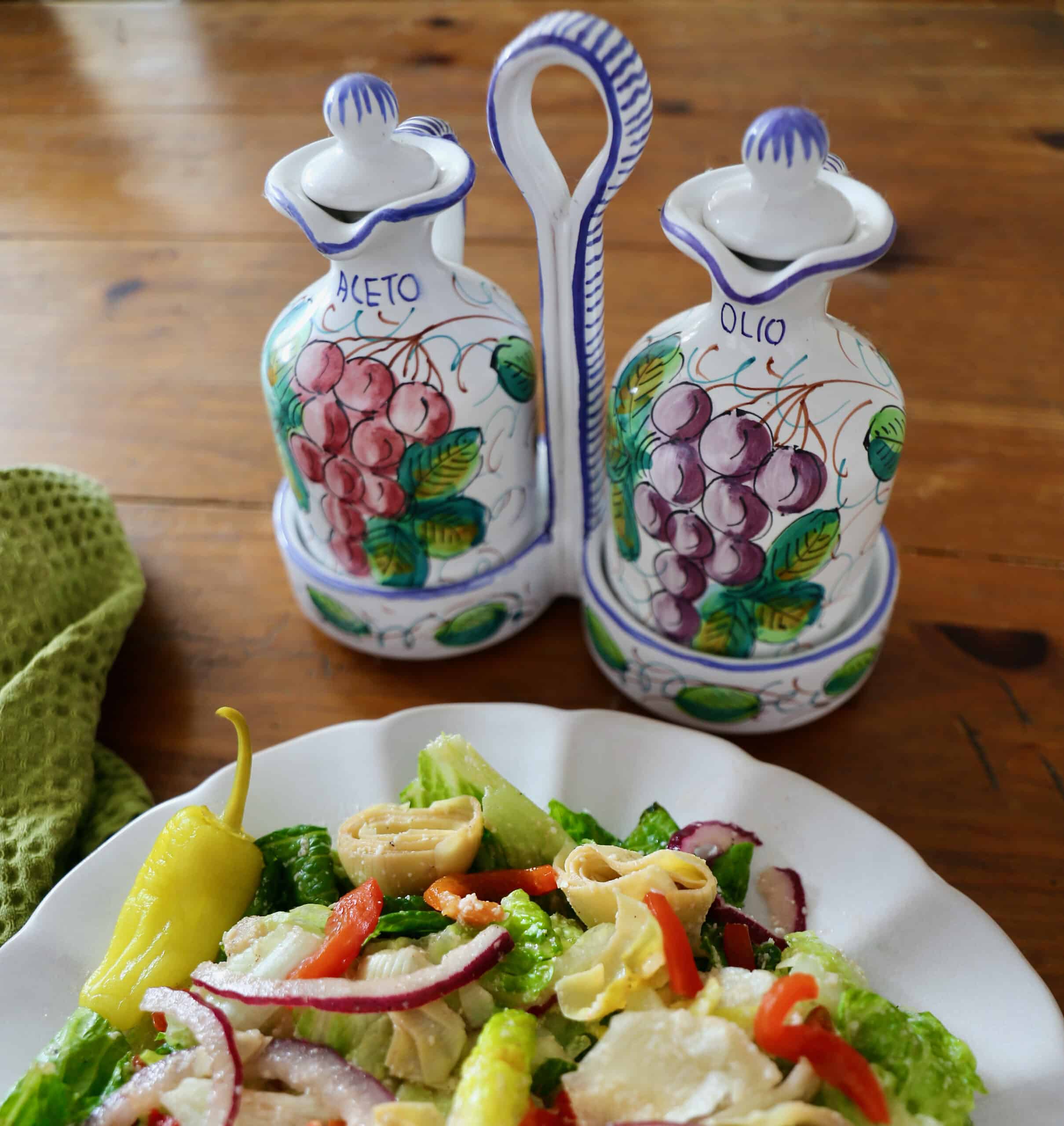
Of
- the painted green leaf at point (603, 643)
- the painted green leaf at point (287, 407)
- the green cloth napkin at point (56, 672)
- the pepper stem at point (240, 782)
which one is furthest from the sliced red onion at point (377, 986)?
the painted green leaf at point (287, 407)

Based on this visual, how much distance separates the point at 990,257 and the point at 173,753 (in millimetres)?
1267

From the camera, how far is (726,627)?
99 centimetres

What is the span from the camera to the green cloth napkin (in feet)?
3.04

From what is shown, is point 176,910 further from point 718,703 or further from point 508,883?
point 718,703

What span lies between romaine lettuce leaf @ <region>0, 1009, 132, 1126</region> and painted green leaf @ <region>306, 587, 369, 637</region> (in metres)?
0.43

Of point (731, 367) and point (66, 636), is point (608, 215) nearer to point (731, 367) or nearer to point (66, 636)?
point (731, 367)

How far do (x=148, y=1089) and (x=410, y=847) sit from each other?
24 centimetres

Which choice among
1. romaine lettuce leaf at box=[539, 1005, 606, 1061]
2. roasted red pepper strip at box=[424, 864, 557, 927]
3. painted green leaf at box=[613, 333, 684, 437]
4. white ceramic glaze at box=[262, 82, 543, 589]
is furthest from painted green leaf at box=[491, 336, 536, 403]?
romaine lettuce leaf at box=[539, 1005, 606, 1061]

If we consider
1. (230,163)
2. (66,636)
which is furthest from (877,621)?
(230,163)

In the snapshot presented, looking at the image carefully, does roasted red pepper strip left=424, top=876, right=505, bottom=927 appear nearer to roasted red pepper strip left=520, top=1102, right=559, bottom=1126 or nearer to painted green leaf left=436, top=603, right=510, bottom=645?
roasted red pepper strip left=520, top=1102, right=559, bottom=1126

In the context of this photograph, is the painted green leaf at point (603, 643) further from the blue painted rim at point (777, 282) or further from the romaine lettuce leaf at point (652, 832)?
the blue painted rim at point (777, 282)

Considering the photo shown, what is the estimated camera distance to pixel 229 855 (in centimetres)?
86

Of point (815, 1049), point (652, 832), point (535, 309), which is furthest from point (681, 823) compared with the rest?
point (535, 309)

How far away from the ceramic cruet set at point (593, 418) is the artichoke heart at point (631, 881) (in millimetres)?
237
